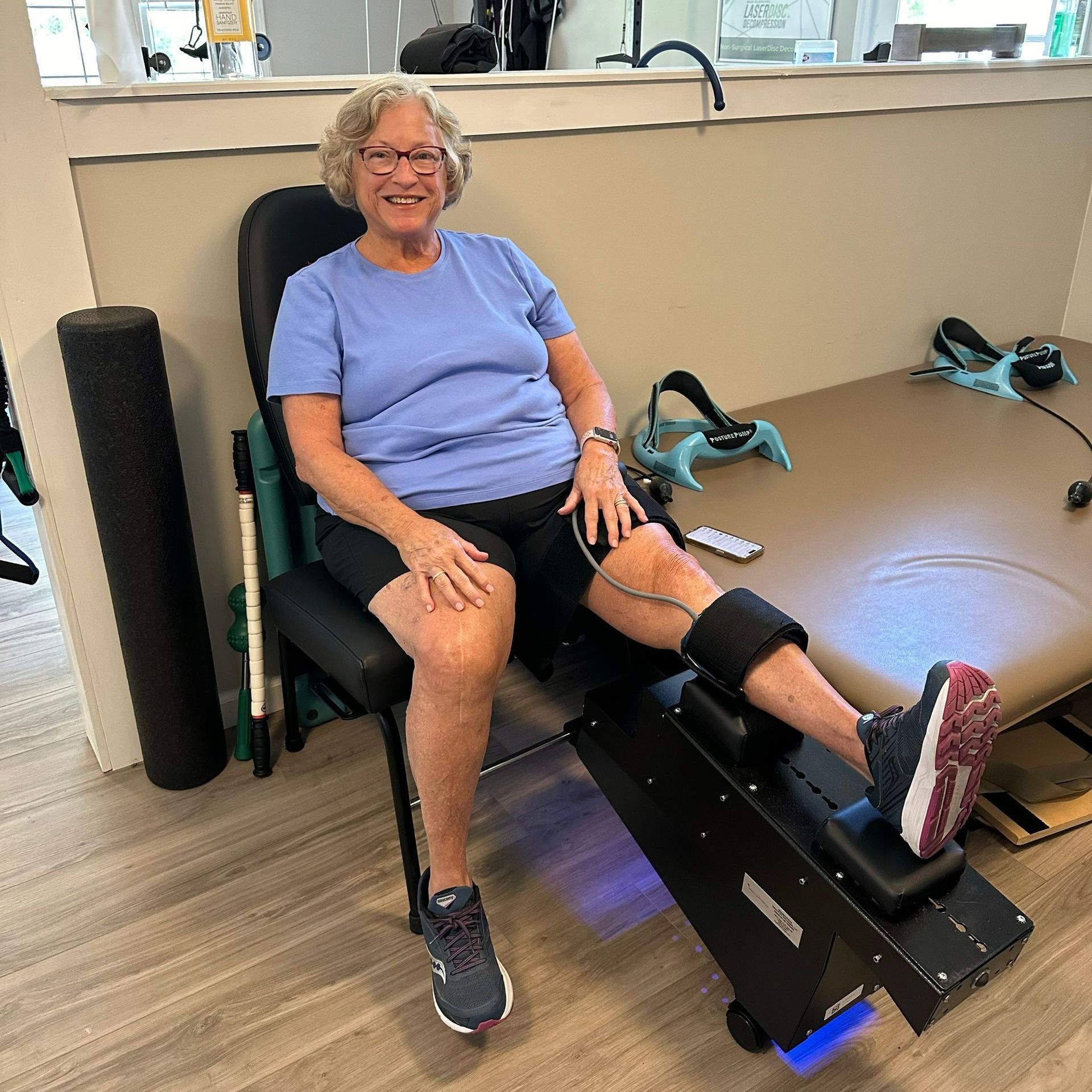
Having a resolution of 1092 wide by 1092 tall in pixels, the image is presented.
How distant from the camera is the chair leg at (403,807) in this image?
4.69 feet

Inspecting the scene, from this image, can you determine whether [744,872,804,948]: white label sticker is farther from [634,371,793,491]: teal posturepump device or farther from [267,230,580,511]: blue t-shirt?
[634,371,793,491]: teal posturepump device

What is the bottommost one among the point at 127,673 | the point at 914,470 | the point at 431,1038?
the point at 431,1038

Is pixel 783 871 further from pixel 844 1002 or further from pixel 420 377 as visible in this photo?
pixel 420 377

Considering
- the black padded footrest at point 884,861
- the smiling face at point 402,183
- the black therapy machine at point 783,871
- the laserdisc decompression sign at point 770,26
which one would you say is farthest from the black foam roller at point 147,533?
the laserdisc decompression sign at point 770,26

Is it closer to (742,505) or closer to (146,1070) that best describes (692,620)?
(742,505)

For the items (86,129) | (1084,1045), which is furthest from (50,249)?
(1084,1045)

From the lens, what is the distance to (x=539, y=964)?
1.45 metres

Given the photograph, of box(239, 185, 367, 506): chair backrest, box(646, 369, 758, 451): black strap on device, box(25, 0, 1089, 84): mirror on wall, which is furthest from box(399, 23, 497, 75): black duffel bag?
box(646, 369, 758, 451): black strap on device

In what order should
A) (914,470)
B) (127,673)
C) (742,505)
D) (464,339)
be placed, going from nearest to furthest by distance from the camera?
(464,339), (127,673), (742,505), (914,470)

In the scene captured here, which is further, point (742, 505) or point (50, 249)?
point (742, 505)

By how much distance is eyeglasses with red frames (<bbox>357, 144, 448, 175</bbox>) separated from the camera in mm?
1490

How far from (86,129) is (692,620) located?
1184 millimetres

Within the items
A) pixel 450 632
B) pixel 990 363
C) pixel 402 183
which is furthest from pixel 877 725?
pixel 990 363

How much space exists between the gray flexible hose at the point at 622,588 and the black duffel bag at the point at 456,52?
96 centimetres
